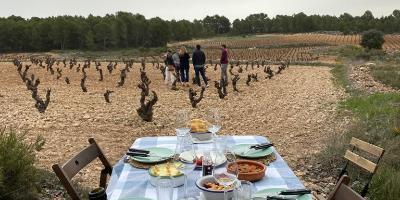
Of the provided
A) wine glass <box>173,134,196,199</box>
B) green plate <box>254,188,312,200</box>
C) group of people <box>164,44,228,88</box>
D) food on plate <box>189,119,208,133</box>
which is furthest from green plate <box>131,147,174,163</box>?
group of people <box>164,44,228,88</box>

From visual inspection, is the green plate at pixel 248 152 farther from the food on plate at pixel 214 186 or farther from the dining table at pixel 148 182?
the food on plate at pixel 214 186

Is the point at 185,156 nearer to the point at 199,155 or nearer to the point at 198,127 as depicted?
the point at 199,155

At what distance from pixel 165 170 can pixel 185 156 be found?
497mm

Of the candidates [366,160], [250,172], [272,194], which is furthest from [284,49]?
[272,194]

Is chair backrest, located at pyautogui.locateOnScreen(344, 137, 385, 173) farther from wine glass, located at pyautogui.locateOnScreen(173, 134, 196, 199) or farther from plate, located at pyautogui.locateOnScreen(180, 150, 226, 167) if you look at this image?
wine glass, located at pyautogui.locateOnScreen(173, 134, 196, 199)

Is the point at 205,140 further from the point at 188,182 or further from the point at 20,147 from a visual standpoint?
the point at 20,147

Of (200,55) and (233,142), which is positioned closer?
(233,142)

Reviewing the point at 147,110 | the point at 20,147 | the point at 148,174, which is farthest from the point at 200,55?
the point at 148,174

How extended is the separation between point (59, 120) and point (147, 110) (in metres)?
2.14

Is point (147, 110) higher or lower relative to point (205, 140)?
lower

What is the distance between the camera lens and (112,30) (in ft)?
278

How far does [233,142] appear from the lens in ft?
14.9

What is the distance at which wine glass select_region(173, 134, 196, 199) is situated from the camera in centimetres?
341

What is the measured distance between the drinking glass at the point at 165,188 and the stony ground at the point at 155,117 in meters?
4.03
